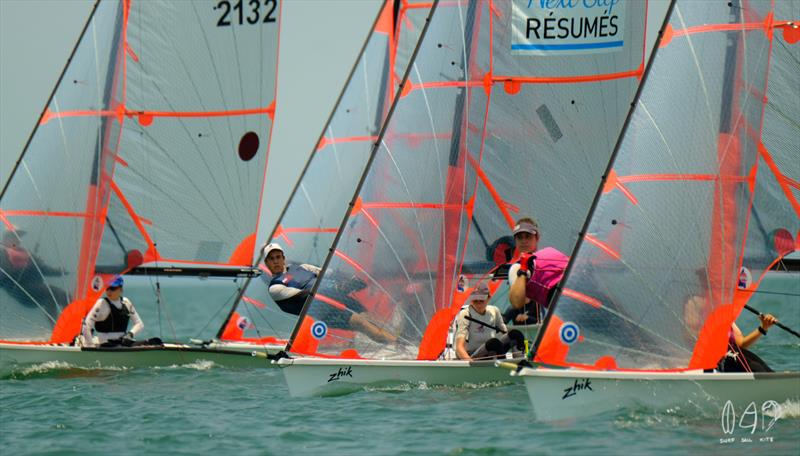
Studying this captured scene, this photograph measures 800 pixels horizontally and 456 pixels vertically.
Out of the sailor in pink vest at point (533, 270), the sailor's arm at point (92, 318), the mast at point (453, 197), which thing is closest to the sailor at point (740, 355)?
the sailor in pink vest at point (533, 270)

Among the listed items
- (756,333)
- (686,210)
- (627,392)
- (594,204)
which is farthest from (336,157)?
(627,392)

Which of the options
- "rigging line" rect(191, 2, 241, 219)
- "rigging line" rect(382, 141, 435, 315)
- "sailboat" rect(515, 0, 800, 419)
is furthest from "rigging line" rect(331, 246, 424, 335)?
"rigging line" rect(191, 2, 241, 219)

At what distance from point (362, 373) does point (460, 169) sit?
9.13ft

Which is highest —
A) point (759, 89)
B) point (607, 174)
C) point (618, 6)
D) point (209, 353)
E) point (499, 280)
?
point (618, 6)

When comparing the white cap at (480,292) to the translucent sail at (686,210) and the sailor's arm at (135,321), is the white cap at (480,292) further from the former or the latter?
the sailor's arm at (135,321)

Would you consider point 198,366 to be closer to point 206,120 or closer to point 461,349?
point 206,120

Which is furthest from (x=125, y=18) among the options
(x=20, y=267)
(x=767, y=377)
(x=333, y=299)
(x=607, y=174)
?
(x=767, y=377)

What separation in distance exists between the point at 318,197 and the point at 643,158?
961 cm

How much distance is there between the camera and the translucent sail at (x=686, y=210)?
1190cm

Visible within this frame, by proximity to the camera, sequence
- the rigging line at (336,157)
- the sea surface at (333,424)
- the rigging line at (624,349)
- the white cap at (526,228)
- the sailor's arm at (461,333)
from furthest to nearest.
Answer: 1. the rigging line at (336,157)
2. the sailor's arm at (461,333)
3. the white cap at (526,228)
4. the rigging line at (624,349)
5. the sea surface at (333,424)

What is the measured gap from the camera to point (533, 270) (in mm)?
13578

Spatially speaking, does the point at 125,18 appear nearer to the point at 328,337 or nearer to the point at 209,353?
the point at 209,353

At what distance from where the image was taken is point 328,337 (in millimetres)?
14617

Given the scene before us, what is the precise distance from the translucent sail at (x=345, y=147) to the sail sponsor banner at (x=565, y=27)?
3.76 metres
